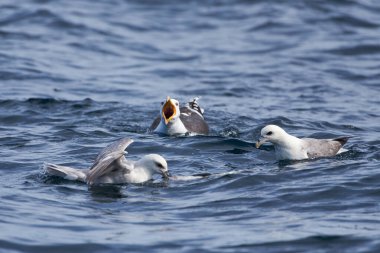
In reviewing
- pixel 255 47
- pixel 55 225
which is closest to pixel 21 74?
pixel 255 47

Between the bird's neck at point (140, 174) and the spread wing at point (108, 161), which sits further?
the bird's neck at point (140, 174)

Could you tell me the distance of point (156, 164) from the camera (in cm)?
1080

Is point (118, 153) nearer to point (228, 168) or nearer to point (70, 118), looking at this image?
point (228, 168)

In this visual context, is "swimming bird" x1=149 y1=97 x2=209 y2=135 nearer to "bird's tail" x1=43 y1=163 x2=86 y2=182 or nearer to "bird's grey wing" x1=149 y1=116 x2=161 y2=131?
"bird's grey wing" x1=149 y1=116 x2=161 y2=131

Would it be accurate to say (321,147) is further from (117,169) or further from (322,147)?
(117,169)

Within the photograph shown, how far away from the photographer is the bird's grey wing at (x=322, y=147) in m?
12.1

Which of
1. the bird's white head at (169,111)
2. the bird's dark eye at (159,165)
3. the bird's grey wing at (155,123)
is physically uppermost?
the bird's white head at (169,111)

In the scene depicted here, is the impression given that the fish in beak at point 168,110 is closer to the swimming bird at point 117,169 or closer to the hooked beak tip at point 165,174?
the swimming bird at point 117,169

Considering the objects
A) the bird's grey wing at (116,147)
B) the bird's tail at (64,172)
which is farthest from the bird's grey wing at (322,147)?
the bird's tail at (64,172)

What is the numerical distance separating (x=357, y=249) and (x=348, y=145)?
504 cm

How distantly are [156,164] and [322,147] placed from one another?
2.53 metres

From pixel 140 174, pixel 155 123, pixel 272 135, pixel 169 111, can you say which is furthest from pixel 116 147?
pixel 155 123

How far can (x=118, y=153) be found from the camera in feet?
35.1

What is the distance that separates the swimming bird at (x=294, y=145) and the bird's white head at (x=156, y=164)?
1.53m
